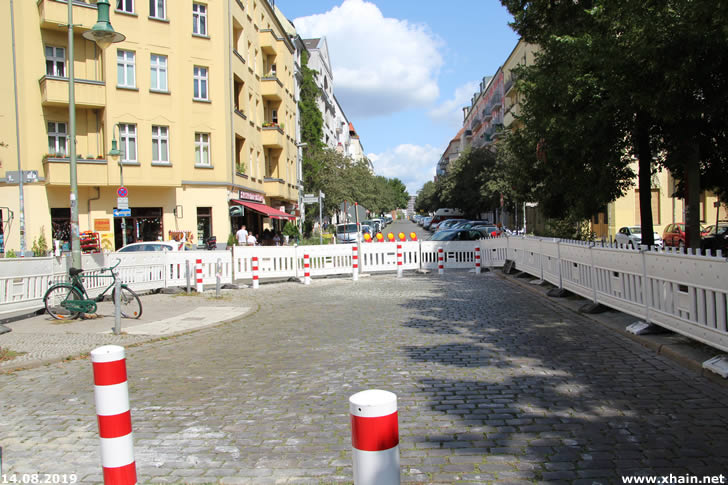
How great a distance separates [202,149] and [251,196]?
16.8 ft

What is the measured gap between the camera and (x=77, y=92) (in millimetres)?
26312

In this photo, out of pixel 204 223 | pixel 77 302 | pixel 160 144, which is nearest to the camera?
pixel 77 302

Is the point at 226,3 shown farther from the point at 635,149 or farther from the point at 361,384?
the point at 361,384

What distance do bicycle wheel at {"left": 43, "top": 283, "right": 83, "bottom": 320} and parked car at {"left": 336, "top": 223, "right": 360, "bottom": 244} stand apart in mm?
26656

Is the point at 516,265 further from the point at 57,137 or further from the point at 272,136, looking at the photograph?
the point at 272,136

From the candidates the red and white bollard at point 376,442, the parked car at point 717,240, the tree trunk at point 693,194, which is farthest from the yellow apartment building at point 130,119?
the red and white bollard at point 376,442

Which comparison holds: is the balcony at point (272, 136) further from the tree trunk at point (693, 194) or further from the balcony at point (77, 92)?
the tree trunk at point (693, 194)

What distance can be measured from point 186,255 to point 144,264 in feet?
4.99

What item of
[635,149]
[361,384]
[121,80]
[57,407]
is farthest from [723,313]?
[121,80]

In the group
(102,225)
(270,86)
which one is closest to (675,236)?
(270,86)

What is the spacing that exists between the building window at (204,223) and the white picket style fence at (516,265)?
437 inches

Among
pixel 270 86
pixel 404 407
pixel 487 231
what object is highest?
pixel 270 86

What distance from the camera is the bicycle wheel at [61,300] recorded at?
11719mm

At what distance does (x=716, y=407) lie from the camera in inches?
205
